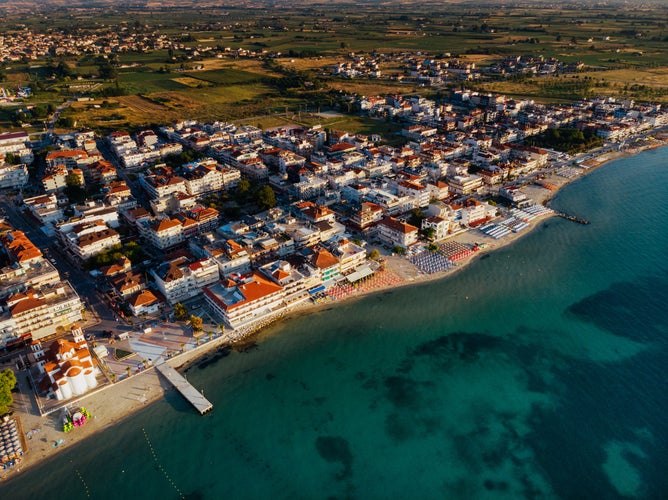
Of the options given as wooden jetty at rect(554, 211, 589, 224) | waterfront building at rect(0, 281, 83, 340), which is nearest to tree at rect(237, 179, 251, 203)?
waterfront building at rect(0, 281, 83, 340)

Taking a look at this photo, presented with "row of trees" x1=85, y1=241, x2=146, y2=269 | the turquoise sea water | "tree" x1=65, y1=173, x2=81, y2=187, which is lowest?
the turquoise sea water

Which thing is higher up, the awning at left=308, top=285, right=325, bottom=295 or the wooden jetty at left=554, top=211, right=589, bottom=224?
the wooden jetty at left=554, top=211, right=589, bottom=224

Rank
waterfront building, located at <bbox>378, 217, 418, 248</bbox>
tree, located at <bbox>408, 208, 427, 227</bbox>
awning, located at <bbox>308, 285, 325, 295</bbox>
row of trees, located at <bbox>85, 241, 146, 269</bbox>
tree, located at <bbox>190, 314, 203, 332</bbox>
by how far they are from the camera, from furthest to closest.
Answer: tree, located at <bbox>408, 208, 427, 227</bbox> < waterfront building, located at <bbox>378, 217, 418, 248</bbox> < row of trees, located at <bbox>85, 241, 146, 269</bbox> < awning, located at <bbox>308, 285, 325, 295</bbox> < tree, located at <bbox>190, 314, 203, 332</bbox>

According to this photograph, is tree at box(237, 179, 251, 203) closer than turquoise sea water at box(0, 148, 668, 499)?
No

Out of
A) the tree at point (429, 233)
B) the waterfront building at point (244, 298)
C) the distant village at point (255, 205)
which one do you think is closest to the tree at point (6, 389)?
the distant village at point (255, 205)

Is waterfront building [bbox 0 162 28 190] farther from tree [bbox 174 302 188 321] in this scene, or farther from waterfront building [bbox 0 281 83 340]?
tree [bbox 174 302 188 321]
